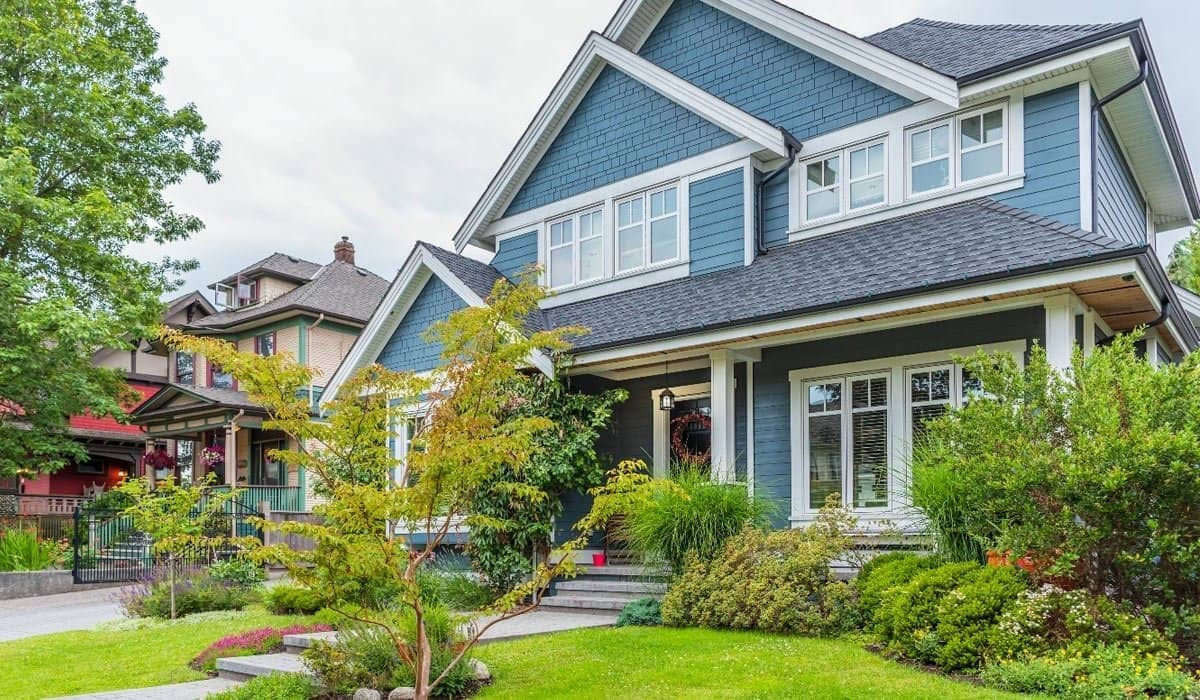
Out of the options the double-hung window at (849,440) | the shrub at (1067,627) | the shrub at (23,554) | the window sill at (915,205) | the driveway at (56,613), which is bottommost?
the driveway at (56,613)

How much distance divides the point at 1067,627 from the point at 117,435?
2983 centimetres

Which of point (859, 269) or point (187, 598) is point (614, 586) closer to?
point (859, 269)

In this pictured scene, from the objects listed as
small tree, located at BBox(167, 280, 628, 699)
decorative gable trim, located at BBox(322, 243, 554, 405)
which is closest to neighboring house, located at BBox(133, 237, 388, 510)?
decorative gable trim, located at BBox(322, 243, 554, 405)

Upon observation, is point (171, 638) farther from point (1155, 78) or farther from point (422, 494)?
point (1155, 78)

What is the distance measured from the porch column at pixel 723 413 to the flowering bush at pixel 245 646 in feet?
15.3

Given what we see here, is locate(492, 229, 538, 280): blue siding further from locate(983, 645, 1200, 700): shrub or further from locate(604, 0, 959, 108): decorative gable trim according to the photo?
locate(983, 645, 1200, 700): shrub

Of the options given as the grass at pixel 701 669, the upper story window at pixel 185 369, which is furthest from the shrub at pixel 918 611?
the upper story window at pixel 185 369

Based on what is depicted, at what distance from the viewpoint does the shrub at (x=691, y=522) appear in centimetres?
948

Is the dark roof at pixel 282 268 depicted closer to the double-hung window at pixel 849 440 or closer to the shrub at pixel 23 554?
the shrub at pixel 23 554

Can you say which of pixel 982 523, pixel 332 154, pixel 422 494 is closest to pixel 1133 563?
pixel 982 523

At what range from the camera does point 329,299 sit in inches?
1014

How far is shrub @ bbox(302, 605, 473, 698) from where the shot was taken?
673 cm

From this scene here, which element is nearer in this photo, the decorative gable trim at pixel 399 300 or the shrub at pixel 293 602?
the shrub at pixel 293 602

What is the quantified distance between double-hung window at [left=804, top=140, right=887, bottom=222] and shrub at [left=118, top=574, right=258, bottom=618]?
29.8ft
